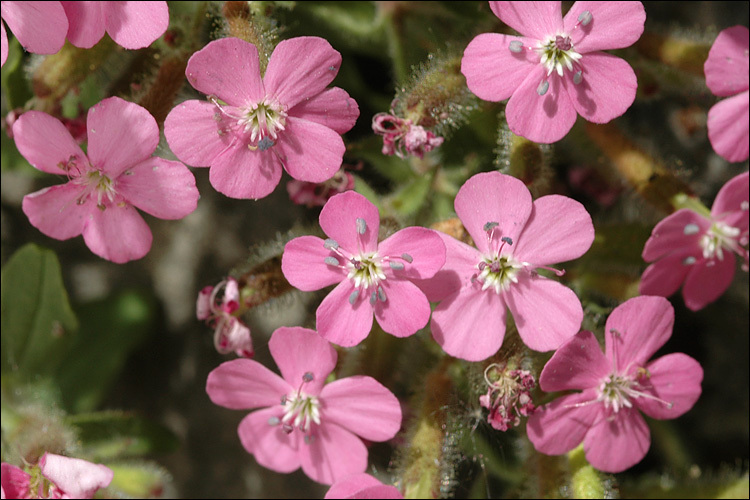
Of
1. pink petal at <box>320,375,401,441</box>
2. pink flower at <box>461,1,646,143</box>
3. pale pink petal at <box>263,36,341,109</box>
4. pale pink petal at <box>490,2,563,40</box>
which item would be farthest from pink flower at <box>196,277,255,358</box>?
pale pink petal at <box>490,2,563,40</box>

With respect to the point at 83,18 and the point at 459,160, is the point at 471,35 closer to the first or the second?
the point at 459,160

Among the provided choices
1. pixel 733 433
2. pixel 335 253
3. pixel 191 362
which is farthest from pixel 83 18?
pixel 733 433

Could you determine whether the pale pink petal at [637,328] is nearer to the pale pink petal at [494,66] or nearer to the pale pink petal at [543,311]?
the pale pink petal at [543,311]

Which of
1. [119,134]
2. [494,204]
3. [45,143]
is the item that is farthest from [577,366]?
[45,143]

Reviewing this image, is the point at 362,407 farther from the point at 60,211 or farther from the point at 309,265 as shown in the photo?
the point at 60,211

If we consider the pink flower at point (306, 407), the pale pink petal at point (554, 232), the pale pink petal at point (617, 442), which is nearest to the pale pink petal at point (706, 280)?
the pale pink petal at point (617, 442)

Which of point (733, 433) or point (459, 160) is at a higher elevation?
point (459, 160)

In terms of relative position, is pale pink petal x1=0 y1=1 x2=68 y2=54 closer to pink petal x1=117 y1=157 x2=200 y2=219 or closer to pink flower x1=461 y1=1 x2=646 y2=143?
pink petal x1=117 y1=157 x2=200 y2=219
